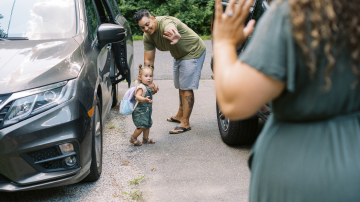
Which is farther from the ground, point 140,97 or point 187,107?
point 140,97

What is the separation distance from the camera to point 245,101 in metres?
0.99

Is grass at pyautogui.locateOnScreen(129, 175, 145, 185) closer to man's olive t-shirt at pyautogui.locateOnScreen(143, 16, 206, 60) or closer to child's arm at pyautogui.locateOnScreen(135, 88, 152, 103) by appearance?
child's arm at pyautogui.locateOnScreen(135, 88, 152, 103)

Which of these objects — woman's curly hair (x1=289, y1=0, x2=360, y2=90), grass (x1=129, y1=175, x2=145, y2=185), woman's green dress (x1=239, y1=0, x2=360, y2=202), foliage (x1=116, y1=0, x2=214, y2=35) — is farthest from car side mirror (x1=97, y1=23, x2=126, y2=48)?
foliage (x1=116, y1=0, x2=214, y2=35)

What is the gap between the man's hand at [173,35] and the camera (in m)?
4.19

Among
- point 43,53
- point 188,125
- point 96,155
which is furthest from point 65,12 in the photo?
point 188,125

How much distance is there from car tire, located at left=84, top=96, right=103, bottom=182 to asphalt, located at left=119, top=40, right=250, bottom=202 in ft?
1.43

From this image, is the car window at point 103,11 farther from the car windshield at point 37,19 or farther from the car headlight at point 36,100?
the car headlight at point 36,100

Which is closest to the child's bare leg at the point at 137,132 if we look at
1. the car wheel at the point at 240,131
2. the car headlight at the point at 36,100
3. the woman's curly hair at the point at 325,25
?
Result: the car wheel at the point at 240,131

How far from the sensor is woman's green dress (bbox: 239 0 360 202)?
92 cm

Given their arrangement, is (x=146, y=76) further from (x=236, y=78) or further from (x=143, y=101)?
(x=236, y=78)

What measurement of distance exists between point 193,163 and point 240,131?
2.06 feet

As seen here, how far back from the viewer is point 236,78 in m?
0.98

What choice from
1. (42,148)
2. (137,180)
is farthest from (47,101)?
(137,180)

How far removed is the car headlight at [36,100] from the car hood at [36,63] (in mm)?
46
